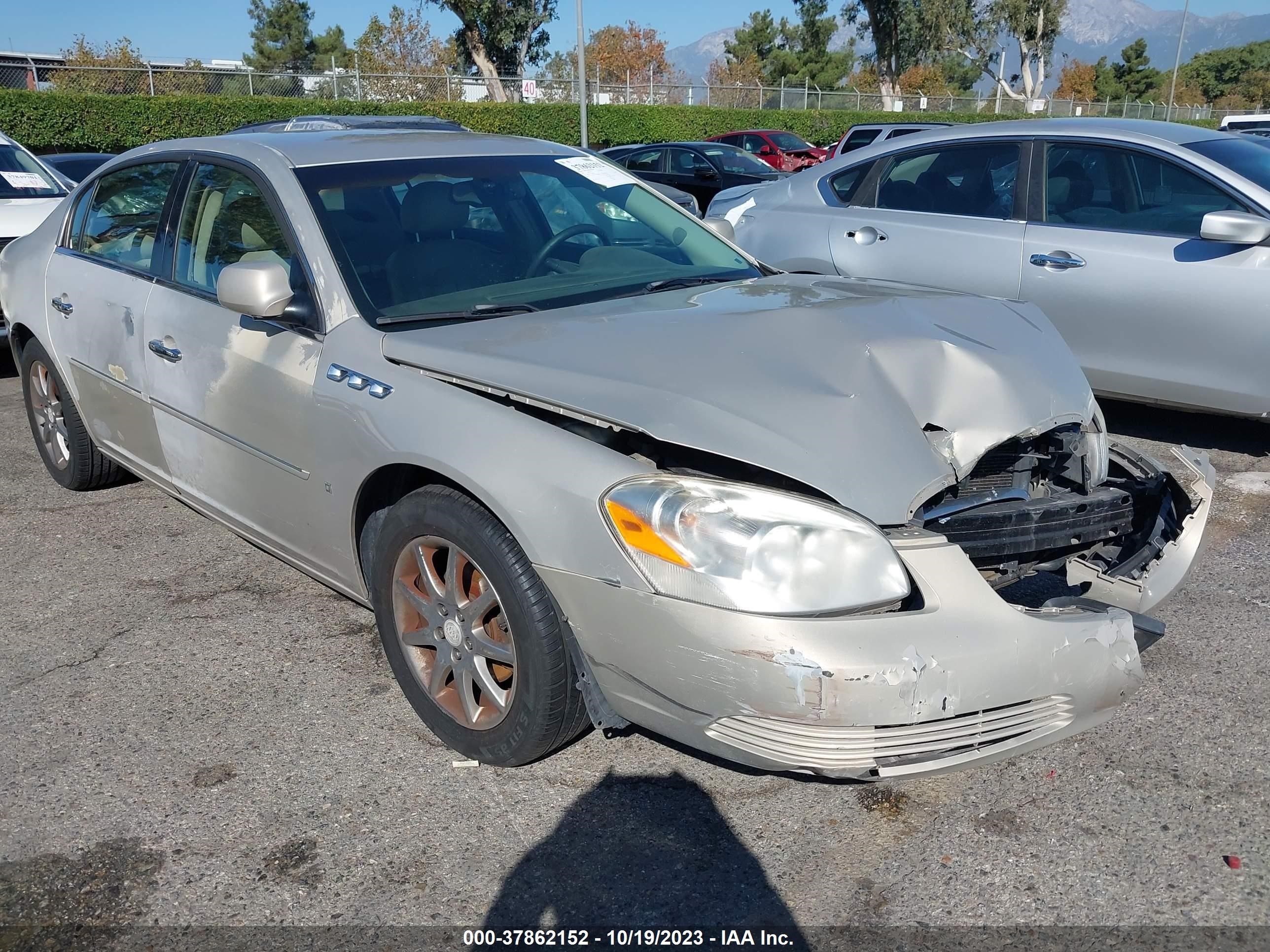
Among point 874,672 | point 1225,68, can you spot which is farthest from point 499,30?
point 1225,68

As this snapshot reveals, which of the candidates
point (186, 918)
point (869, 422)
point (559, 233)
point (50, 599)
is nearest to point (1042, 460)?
point (869, 422)

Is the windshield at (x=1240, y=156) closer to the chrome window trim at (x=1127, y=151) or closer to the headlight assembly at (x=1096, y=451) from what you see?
the chrome window trim at (x=1127, y=151)

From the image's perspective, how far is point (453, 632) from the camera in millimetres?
2879

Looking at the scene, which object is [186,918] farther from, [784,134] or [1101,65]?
[1101,65]

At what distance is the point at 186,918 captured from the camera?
2.38m

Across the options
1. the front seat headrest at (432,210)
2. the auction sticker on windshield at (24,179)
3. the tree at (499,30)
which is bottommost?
the front seat headrest at (432,210)

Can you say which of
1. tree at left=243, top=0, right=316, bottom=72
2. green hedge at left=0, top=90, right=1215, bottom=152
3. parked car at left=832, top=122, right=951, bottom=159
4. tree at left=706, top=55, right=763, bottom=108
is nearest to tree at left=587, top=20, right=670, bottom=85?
tree at left=706, top=55, right=763, bottom=108

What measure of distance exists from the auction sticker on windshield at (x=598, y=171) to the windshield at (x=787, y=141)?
1969 centimetres

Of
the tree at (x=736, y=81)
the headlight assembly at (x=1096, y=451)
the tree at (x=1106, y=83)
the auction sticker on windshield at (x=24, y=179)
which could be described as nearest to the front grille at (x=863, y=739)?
the headlight assembly at (x=1096, y=451)

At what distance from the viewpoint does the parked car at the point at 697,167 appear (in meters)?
15.3

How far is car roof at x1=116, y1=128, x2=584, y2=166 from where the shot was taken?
3.60 meters

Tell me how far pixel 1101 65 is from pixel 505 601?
3151 inches

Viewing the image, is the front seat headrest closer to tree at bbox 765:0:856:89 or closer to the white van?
the white van

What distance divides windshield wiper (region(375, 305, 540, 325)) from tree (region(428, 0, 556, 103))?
39563mm
